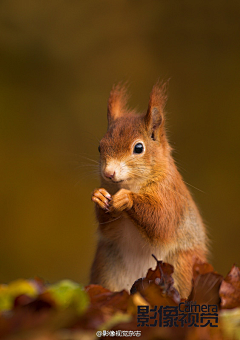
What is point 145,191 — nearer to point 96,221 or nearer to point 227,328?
point 96,221

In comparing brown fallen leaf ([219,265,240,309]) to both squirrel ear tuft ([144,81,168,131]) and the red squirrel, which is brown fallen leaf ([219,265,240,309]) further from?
squirrel ear tuft ([144,81,168,131])

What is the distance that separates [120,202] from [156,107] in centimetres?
33

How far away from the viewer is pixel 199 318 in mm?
412

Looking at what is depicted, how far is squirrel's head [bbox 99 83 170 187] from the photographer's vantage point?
1010 millimetres

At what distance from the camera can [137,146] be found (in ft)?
3.46

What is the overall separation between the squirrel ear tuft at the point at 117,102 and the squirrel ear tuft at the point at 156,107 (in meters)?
0.16

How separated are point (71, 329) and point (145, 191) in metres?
0.73

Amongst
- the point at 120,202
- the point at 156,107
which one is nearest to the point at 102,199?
the point at 120,202

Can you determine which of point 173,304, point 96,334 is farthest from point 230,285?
point 96,334

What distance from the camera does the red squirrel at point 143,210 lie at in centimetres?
103

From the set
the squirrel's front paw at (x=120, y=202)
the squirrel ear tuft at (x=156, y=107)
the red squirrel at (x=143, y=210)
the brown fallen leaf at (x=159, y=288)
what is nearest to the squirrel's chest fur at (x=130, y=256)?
the red squirrel at (x=143, y=210)

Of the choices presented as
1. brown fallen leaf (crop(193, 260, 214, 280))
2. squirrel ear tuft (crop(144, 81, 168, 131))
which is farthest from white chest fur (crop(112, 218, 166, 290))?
brown fallen leaf (crop(193, 260, 214, 280))

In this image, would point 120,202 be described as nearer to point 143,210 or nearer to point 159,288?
point 143,210

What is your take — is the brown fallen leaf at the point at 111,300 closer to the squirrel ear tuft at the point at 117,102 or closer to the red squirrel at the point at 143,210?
the red squirrel at the point at 143,210
